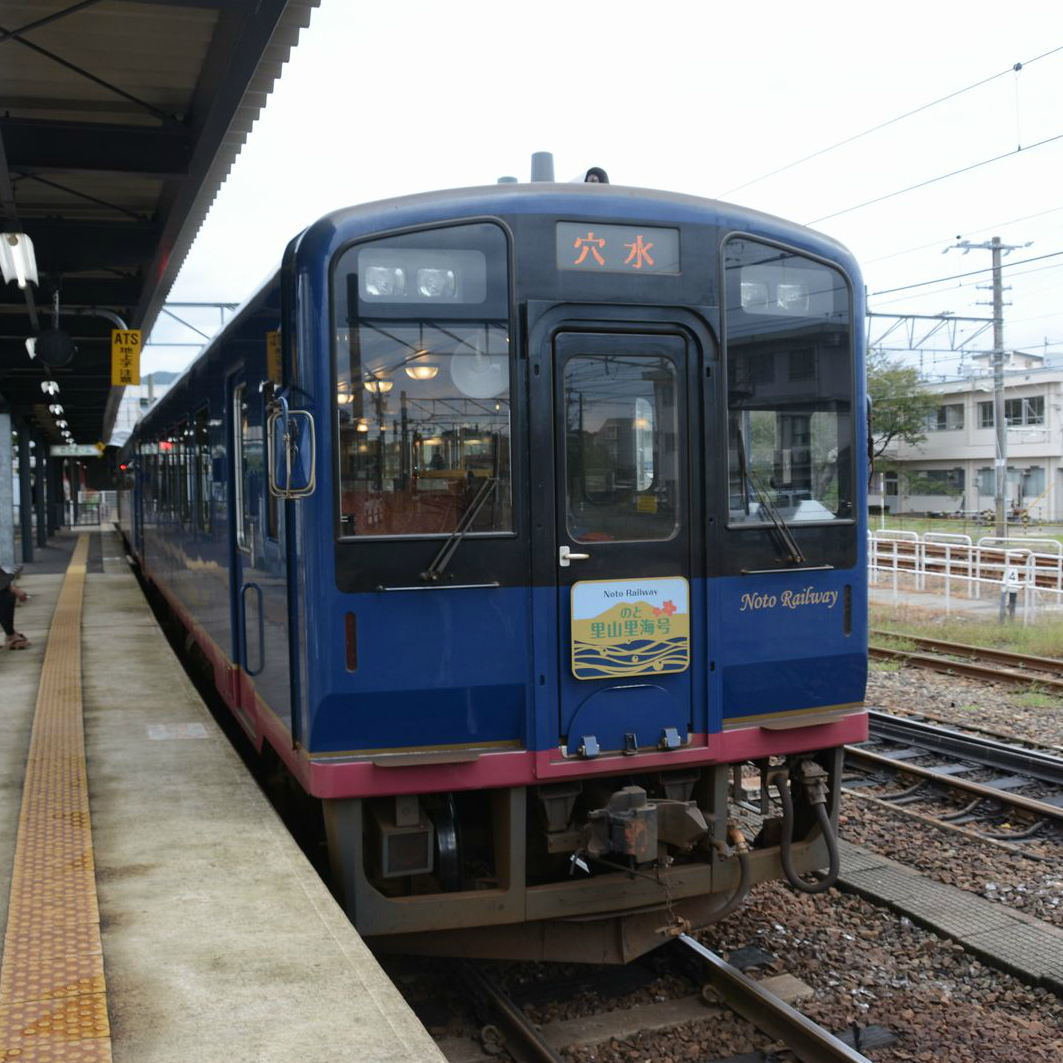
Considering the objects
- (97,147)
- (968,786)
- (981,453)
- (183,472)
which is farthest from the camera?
(981,453)

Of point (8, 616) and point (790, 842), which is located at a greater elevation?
point (8, 616)

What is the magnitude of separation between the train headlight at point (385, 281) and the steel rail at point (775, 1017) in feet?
9.98

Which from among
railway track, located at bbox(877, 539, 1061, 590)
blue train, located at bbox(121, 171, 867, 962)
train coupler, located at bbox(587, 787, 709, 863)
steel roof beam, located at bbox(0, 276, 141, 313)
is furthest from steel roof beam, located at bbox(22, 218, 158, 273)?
railway track, located at bbox(877, 539, 1061, 590)

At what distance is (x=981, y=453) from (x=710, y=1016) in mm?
48068

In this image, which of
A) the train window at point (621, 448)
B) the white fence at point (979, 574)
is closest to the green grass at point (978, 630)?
the white fence at point (979, 574)

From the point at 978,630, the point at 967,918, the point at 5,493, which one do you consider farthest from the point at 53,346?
the point at 978,630

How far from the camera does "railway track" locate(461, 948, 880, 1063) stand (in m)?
4.18

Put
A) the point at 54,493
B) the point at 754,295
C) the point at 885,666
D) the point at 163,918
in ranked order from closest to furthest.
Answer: the point at 163,918 → the point at 754,295 → the point at 885,666 → the point at 54,493

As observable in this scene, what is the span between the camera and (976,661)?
13.0 m

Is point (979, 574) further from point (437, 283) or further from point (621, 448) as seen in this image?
point (437, 283)

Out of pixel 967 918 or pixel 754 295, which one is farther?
pixel 967 918

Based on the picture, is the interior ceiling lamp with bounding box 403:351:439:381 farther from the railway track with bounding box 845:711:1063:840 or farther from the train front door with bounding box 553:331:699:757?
the railway track with bounding box 845:711:1063:840

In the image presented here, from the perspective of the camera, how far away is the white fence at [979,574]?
49.9ft

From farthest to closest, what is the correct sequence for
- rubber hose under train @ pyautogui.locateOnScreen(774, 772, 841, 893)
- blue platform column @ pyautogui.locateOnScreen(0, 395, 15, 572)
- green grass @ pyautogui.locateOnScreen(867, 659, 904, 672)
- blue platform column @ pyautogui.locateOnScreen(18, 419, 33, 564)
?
blue platform column @ pyautogui.locateOnScreen(18, 419, 33, 564), blue platform column @ pyautogui.locateOnScreen(0, 395, 15, 572), green grass @ pyautogui.locateOnScreen(867, 659, 904, 672), rubber hose under train @ pyautogui.locateOnScreen(774, 772, 841, 893)
